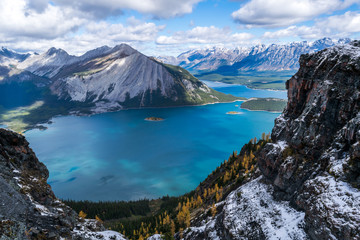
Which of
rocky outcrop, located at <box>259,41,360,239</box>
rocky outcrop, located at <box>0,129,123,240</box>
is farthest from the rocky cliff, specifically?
rocky outcrop, located at <box>0,129,123,240</box>

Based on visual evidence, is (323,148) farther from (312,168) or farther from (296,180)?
(296,180)

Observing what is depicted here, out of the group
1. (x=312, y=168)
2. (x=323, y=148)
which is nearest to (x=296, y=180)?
(x=312, y=168)

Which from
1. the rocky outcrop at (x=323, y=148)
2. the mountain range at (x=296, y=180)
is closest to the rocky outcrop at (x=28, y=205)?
the mountain range at (x=296, y=180)

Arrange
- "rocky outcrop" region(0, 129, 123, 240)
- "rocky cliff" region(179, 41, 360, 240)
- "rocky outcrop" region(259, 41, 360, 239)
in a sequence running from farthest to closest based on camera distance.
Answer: "rocky outcrop" region(0, 129, 123, 240) → "rocky cliff" region(179, 41, 360, 240) → "rocky outcrop" region(259, 41, 360, 239)

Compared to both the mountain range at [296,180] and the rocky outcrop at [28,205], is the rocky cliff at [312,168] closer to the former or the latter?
the mountain range at [296,180]

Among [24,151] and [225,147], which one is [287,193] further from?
[225,147]

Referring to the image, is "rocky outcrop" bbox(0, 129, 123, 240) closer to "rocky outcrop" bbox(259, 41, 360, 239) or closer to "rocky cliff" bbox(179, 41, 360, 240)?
"rocky cliff" bbox(179, 41, 360, 240)
